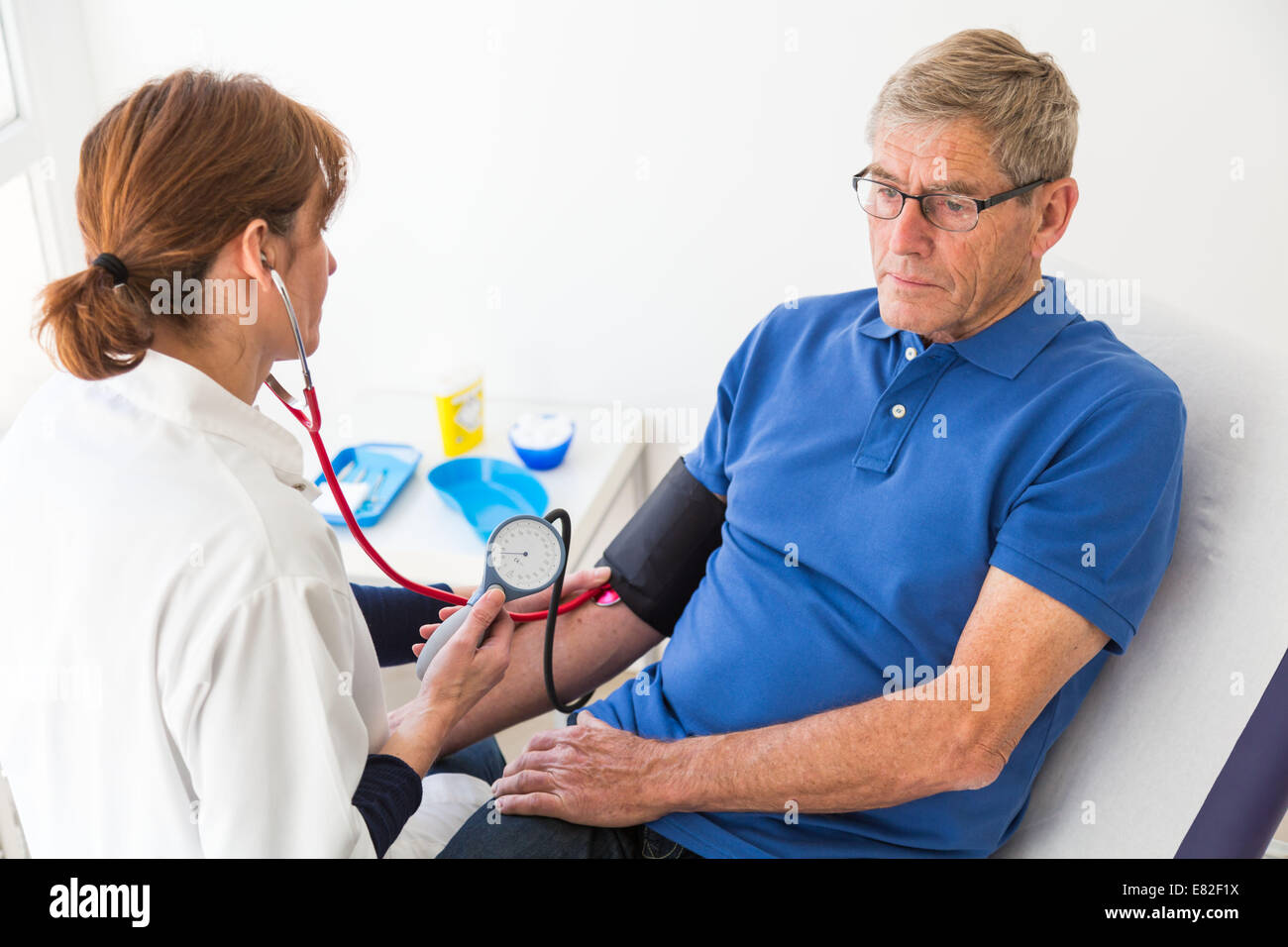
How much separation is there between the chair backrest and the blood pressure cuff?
0.54 m

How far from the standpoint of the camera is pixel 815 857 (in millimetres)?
1349

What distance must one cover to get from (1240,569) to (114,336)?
1184 mm

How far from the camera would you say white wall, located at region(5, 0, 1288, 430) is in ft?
5.92

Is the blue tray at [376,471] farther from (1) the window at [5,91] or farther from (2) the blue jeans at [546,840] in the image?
(1) the window at [5,91]

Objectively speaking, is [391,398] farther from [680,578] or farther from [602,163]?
[680,578]

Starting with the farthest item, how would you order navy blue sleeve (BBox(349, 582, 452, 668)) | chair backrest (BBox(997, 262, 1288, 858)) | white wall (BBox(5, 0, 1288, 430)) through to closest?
white wall (BBox(5, 0, 1288, 430)), navy blue sleeve (BBox(349, 582, 452, 668)), chair backrest (BBox(997, 262, 1288, 858))

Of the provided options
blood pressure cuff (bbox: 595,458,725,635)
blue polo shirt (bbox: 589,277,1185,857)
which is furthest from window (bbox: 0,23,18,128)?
blue polo shirt (bbox: 589,277,1185,857)

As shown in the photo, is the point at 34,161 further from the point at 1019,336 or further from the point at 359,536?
the point at 1019,336

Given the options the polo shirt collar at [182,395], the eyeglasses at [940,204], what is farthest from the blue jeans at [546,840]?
the eyeglasses at [940,204]

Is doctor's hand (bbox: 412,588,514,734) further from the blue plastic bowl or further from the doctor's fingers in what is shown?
the blue plastic bowl

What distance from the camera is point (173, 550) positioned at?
0.94 metres

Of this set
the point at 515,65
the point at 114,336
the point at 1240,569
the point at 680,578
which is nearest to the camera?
the point at 114,336
